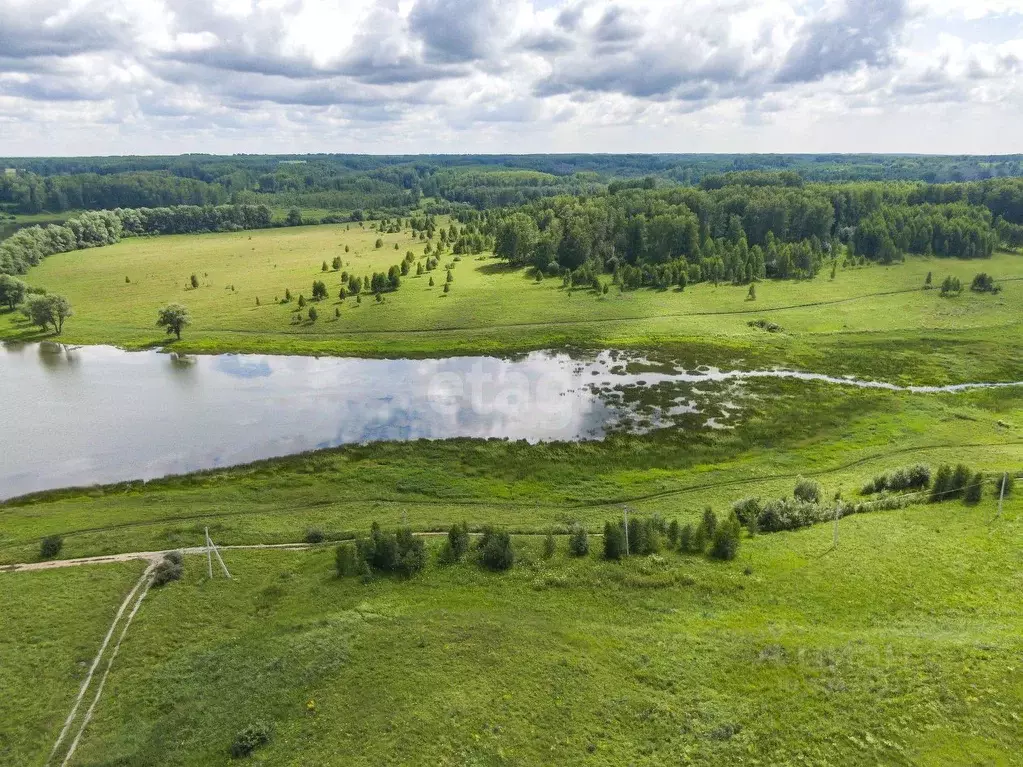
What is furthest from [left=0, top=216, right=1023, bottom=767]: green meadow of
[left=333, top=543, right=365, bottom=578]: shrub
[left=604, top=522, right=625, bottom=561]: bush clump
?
[left=333, top=543, right=365, bottom=578]: shrub

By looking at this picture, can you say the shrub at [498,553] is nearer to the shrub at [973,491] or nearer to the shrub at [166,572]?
the shrub at [166,572]

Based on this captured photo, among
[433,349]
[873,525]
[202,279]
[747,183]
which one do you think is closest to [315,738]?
[873,525]

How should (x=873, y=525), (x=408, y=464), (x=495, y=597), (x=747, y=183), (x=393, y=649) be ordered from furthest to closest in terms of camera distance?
1. (x=747, y=183)
2. (x=408, y=464)
3. (x=873, y=525)
4. (x=495, y=597)
5. (x=393, y=649)

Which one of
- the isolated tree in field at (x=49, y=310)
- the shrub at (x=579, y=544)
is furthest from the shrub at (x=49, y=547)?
the isolated tree in field at (x=49, y=310)

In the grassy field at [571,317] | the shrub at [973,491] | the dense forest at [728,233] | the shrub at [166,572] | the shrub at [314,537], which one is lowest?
the shrub at [314,537]

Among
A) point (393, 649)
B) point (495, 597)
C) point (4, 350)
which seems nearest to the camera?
point (393, 649)

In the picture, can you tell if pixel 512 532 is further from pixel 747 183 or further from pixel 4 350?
pixel 747 183

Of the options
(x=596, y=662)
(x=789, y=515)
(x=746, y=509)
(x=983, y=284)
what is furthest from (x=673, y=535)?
(x=983, y=284)
